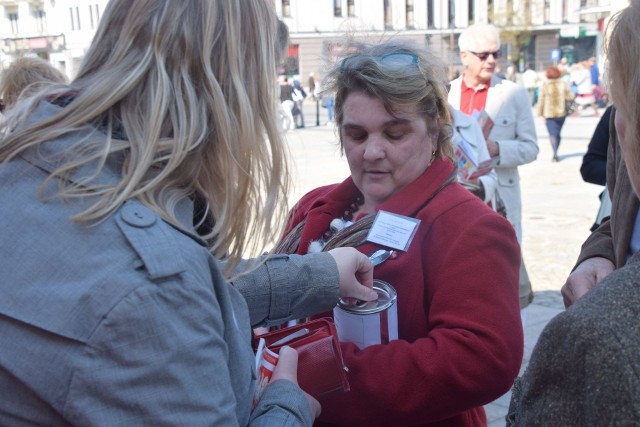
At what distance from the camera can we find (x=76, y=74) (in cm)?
Result: 142

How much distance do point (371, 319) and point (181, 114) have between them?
102 centimetres

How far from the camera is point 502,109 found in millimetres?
5250

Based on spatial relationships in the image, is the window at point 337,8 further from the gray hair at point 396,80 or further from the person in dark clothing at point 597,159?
the gray hair at point 396,80

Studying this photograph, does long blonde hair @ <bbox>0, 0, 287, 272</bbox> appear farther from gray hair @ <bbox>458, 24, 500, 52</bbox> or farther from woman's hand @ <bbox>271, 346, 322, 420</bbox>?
gray hair @ <bbox>458, 24, 500, 52</bbox>

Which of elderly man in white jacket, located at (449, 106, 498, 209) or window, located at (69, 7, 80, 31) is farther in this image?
window, located at (69, 7, 80, 31)

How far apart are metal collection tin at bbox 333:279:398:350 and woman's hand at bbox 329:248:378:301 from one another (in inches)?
2.7

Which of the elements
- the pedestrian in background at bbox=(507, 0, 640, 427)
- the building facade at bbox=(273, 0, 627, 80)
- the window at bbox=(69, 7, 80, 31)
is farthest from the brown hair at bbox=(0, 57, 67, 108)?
the window at bbox=(69, 7, 80, 31)

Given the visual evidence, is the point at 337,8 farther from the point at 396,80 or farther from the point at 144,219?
the point at 144,219

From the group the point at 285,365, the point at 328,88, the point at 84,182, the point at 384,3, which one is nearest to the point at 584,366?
the point at 285,365

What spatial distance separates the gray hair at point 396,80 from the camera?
242 cm

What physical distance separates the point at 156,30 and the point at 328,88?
4.50 feet

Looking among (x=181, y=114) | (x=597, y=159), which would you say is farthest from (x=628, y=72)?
(x=597, y=159)

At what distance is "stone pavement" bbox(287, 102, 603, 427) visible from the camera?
565 cm

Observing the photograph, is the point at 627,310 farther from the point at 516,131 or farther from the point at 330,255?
the point at 516,131
